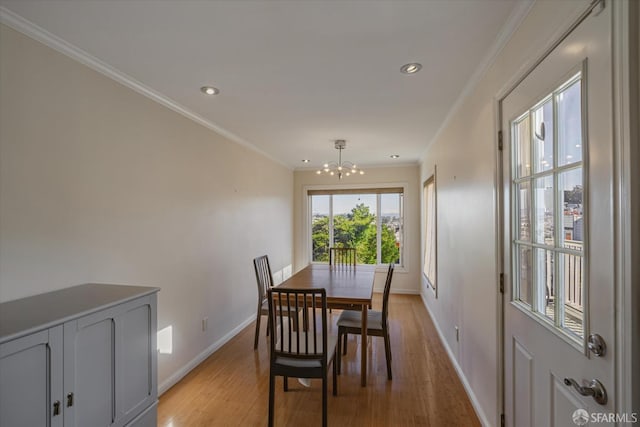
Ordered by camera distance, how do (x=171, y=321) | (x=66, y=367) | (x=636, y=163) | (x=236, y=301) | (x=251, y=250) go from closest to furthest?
1. (x=636, y=163)
2. (x=66, y=367)
3. (x=171, y=321)
4. (x=236, y=301)
5. (x=251, y=250)

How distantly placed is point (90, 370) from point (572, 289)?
2.13 metres

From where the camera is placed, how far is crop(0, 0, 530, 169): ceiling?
144 centimetres

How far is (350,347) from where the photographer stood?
3.42m

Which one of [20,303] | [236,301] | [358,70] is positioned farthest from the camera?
[236,301]

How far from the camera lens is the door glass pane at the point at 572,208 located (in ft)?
3.54

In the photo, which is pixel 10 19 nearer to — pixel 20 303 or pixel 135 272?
pixel 20 303

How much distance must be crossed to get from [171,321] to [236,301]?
120 centimetres

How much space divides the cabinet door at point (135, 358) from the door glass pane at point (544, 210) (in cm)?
211

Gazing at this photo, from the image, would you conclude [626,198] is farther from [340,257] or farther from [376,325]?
[340,257]

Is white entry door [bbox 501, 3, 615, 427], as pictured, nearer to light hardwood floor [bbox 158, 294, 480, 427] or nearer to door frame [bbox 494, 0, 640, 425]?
door frame [bbox 494, 0, 640, 425]

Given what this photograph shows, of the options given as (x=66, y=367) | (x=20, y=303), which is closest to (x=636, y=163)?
(x=66, y=367)

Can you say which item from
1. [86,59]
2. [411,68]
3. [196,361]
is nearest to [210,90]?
[86,59]

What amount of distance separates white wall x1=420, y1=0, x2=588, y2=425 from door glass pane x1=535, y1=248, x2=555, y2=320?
1.28 ft

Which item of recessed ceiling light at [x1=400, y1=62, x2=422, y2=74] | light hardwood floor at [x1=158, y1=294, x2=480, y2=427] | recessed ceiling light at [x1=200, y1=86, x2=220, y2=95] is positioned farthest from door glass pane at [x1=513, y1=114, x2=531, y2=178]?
recessed ceiling light at [x1=200, y1=86, x2=220, y2=95]
